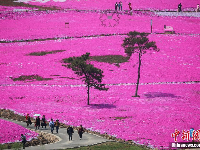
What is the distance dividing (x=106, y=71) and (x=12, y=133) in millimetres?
36997

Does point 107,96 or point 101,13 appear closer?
point 107,96

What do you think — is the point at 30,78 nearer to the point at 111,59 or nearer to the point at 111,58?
the point at 111,59

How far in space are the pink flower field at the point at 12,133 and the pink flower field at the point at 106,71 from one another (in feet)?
25.9

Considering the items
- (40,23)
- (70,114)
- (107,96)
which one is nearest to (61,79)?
(107,96)

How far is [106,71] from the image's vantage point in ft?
282

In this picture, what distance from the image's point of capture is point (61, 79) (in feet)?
266

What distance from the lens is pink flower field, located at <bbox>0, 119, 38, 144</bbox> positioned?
4909 centimetres

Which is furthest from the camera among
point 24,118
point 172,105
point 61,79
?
point 61,79

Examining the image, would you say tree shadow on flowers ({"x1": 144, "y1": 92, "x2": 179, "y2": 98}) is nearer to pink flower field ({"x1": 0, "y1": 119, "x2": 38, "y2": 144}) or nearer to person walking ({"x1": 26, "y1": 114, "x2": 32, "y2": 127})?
person walking ({"x1": 26, "y1": 114, "x2": 32, "y2": 127})

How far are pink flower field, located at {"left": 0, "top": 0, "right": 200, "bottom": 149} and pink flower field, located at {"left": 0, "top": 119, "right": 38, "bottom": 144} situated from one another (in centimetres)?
791

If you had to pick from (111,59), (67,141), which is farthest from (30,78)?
(67,141)

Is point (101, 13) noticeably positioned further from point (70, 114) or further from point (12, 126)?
point (12, 126)

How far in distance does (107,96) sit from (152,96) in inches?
218

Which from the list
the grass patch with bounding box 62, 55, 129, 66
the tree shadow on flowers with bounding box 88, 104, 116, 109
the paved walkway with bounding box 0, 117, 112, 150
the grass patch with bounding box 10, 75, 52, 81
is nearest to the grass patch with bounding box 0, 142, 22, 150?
the paved walkway with bounding box 0, 117, 112, 150
